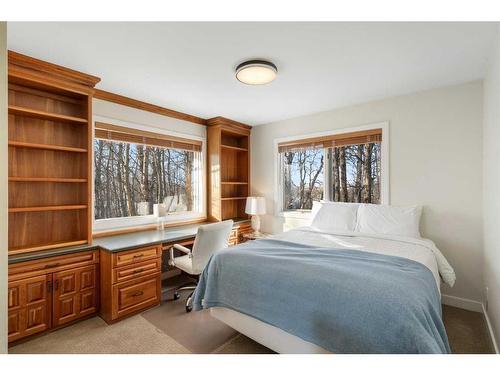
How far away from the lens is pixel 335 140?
3.49 meters

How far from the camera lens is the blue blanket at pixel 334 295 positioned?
1.31 meters

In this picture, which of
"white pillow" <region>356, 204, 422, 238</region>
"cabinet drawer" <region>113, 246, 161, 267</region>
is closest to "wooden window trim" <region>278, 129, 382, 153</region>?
"white pillow" <region>356, 204, 422, 238</region>

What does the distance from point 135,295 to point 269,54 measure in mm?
2572

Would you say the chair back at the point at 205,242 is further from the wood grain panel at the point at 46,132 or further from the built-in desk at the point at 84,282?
the wood grain panel at the point at 46,132

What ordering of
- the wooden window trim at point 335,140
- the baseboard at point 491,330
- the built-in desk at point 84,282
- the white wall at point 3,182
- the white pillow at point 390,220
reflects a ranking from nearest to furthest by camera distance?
1. the white wall at point 3,182
2. the baseboard at point 491,330
3. the built-in desk at point 84,282
4. the white pillow at point 390,220
5. the wooden window trim at point 335,140

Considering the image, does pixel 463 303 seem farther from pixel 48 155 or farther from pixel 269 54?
pixel 48 155

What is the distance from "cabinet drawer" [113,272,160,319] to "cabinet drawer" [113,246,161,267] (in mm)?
195

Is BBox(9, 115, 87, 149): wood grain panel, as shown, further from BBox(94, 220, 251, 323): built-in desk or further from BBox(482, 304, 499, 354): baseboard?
BBox(482, 304, 499, 354): baseboard

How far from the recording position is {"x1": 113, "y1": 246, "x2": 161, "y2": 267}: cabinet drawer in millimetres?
2372

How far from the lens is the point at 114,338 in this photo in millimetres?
2109

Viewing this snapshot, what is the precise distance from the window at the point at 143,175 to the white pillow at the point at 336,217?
1890 millimetres

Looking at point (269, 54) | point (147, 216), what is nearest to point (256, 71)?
point (269, 54)

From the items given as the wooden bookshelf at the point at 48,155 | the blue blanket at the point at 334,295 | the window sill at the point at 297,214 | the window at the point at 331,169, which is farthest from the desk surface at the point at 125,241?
the window at the point at 331,169

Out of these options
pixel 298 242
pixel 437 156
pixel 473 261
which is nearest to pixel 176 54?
pixel 298 242
